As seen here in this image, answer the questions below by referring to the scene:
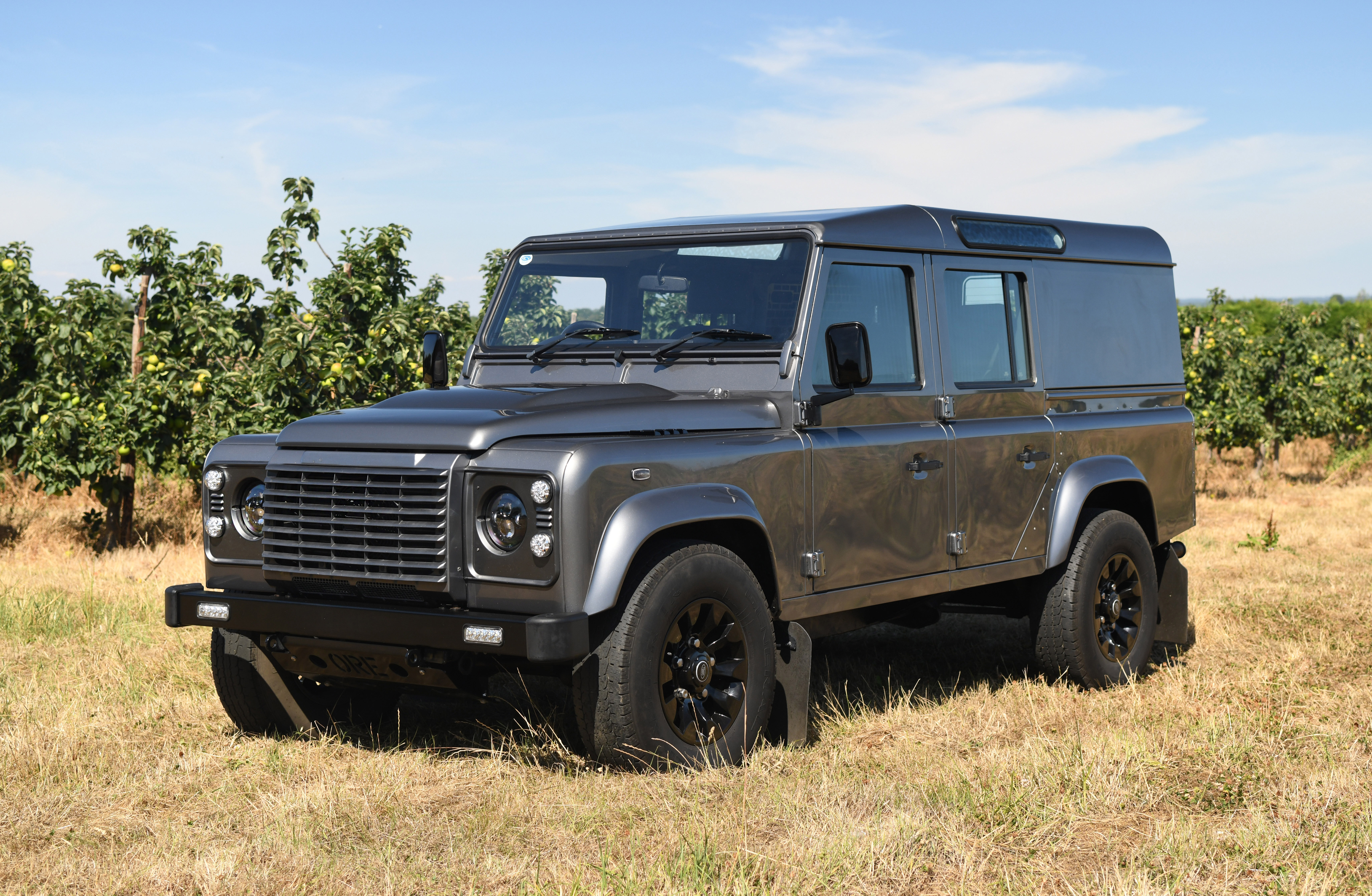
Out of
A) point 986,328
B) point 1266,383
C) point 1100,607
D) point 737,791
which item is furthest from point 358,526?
point 1266,383

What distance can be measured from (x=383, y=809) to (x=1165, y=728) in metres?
3.23

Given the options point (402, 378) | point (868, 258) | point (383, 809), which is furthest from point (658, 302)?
point (402, 378)

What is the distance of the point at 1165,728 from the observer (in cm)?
565

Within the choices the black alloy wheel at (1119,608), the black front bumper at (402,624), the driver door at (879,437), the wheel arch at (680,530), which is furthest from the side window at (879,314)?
the black alloy wheel at (1119,608)

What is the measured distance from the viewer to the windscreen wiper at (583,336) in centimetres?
585

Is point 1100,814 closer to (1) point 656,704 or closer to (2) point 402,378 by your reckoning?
(1) point 656,704

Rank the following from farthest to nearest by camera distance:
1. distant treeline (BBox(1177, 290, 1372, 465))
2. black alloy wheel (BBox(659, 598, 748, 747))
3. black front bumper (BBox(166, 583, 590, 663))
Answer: distant treeline (BBox(1177, 290, 1372, 465)), black alloy wheel (BBox(659, 598, 748, 747)), black front bumper (BBox(166, 583, 590, 663))

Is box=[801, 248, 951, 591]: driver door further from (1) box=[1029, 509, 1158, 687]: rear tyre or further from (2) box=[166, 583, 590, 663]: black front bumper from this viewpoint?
(2) box=[166, 583, 590, 663]: black front bumper

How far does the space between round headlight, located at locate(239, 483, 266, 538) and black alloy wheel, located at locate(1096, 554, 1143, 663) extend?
13.7ft

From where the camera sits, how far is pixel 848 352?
5164 millimetres

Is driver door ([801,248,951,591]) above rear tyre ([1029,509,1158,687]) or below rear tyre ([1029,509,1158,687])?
above

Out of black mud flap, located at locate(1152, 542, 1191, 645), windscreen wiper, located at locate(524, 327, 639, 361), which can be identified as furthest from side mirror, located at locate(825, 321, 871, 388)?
black mud flap, located at locate(1152, 542, 1191, 645)

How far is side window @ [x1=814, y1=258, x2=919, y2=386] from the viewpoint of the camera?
18.4 feet

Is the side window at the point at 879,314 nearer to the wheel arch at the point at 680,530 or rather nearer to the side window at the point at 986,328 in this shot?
the side window at the point at 986,328
